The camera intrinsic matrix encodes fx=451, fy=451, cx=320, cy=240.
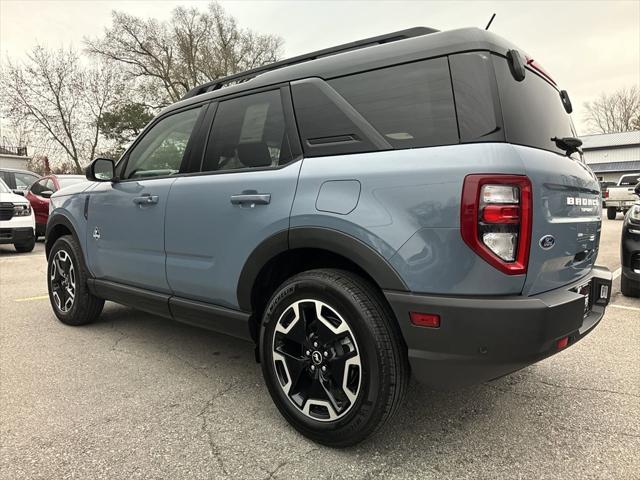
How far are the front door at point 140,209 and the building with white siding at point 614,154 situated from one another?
5241 centimetres

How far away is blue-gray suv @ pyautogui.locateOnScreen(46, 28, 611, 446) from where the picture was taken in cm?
179

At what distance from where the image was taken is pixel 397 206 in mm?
1920

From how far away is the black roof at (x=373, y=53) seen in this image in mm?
1979

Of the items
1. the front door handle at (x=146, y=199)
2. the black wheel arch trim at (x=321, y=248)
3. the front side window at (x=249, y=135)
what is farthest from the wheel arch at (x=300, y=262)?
the front door handle at (x=146, y=199)

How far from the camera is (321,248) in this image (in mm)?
2184

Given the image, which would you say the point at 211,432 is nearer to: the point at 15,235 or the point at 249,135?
the point at 249,135

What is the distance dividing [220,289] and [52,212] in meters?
2.68

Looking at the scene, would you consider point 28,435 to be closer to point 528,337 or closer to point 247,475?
point 247,475

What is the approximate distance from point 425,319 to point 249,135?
1561 millimetres

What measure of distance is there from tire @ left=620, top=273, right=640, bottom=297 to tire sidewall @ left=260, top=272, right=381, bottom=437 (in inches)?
172

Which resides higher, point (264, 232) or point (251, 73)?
point (251, 73)

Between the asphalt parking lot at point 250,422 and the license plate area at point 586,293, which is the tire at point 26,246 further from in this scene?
the license plate area at point 586,293

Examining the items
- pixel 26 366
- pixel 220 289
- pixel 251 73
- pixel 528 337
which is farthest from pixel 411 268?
pixel 26 366

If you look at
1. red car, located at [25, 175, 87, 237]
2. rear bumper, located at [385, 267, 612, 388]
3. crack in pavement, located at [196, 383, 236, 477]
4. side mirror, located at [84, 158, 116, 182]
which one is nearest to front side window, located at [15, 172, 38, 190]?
red car, located at [25, 175, 87, 237]
